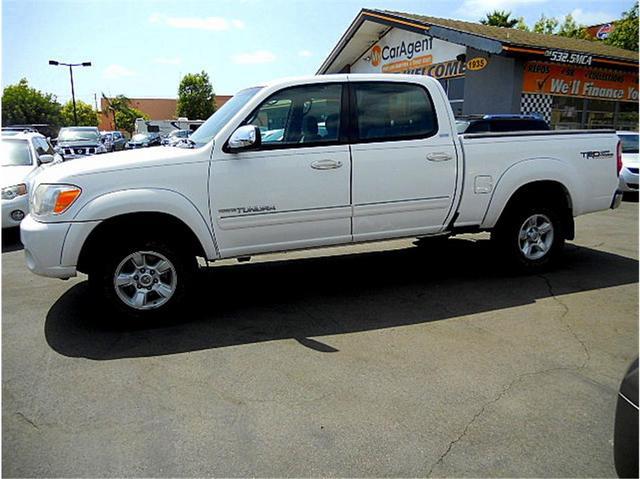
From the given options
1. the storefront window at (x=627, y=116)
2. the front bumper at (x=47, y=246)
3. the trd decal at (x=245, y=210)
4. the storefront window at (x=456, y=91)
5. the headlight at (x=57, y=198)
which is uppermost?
the storefront window at (x=456, y=91)

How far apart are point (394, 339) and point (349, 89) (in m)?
2.34

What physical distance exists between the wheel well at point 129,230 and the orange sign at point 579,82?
15103 millimetres

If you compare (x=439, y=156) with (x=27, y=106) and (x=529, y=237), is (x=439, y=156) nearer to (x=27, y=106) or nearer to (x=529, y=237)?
(x=529, y=237)

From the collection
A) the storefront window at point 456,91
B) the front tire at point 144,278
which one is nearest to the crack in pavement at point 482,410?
the front tire at point 144,278

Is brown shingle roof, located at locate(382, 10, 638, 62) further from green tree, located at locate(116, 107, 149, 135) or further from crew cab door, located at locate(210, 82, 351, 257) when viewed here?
green tree, located at locate(116, 107, 149, 135)

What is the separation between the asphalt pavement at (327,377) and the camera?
2658mm

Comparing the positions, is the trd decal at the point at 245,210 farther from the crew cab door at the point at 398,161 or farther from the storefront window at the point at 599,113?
the storefront window at the point at 599,113

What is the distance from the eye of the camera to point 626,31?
28.7m

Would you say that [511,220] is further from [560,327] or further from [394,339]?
[394,339]

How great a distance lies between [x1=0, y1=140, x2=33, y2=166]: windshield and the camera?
839 cm

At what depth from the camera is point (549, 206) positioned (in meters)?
5.62

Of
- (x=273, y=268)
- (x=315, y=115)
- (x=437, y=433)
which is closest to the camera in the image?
(x=437, y=433)

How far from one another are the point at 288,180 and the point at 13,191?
5.00 metres

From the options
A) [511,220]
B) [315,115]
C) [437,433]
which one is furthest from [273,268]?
[437,433]
